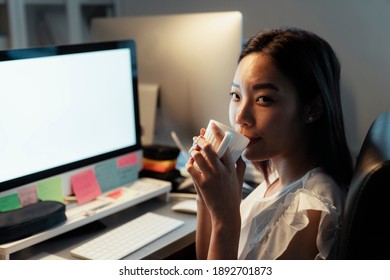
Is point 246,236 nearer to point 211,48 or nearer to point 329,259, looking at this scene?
point 329,259

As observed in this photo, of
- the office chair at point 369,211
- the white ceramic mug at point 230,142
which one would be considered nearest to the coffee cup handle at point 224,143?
the white ceramic mug at point 230,142

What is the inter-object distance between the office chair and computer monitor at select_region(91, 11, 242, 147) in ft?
1.92

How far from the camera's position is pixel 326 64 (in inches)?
36.1

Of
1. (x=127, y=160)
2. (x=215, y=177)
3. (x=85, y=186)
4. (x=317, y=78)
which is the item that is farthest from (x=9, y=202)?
(x=317, y=78)

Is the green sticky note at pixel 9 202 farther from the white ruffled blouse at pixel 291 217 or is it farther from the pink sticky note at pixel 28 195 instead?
the white ruffled blouse at pixel 291 217

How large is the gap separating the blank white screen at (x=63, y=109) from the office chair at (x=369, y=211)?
0.65 meters

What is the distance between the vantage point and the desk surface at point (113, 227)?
→ 1.03 meters

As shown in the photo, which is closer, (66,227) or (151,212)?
(66,227)

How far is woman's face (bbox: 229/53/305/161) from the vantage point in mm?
918

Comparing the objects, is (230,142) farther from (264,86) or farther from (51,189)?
(51,189)

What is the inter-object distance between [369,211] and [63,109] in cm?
69
